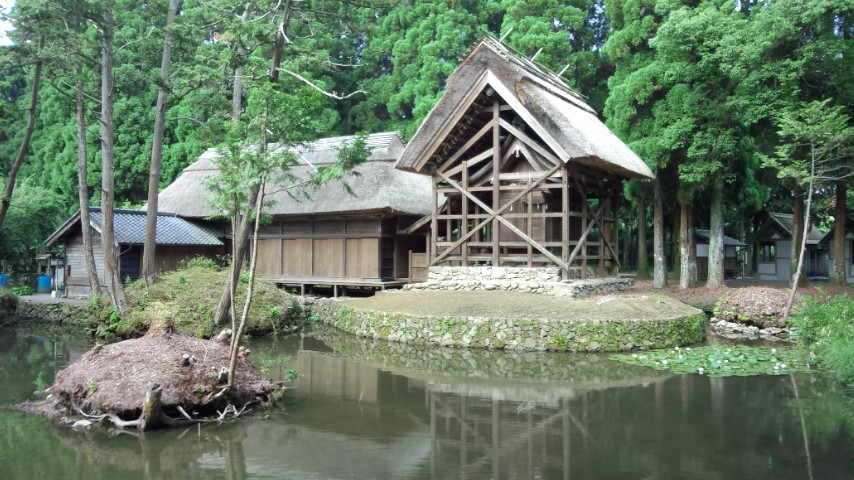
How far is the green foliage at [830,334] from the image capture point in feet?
31.0

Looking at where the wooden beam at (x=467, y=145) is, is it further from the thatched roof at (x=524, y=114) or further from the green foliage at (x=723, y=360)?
the green foliage at (x=723, y=360)

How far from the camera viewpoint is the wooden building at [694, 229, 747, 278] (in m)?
30.1

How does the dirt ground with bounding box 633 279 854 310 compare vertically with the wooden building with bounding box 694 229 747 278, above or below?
below

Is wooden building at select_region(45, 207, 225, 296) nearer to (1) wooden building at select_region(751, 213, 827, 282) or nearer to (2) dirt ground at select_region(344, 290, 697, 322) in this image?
(2) dirt ground at select_region(344, 290, 697, 322)

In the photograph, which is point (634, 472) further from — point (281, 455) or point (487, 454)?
point (281, 455)

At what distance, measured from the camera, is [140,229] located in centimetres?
2030

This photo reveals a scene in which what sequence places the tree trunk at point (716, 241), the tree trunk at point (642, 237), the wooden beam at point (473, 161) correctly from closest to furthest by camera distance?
1. the wooden beam at point (473, 161)
2. the tree trunk at point (716, 241)
3. the tree trunk at point (642, 237)

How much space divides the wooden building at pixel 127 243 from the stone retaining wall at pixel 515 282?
8.99 meters

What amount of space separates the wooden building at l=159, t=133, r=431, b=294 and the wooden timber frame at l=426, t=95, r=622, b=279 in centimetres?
206

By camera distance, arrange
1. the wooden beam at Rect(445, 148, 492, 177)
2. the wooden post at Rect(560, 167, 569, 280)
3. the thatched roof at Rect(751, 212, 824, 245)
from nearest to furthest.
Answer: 1. the wooden post at Rect(560, 167, 569, 280)
2. the wooden beam at Rect(445, 148, 492, 177)
3. the thatched roof at Rect(751, 212, 824, 245)

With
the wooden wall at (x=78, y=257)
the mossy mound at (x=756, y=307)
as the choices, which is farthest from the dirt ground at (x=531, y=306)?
the wooden wall at (x=78, y=257)

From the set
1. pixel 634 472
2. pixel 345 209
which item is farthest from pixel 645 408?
pixel 345 209

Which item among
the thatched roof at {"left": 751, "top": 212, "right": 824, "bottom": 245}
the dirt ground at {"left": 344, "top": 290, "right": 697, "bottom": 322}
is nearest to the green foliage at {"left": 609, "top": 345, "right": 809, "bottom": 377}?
the dirt ground at {"left": 344, "top": 290, "right": 697, "bottom": 322}

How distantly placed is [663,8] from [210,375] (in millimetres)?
18931
